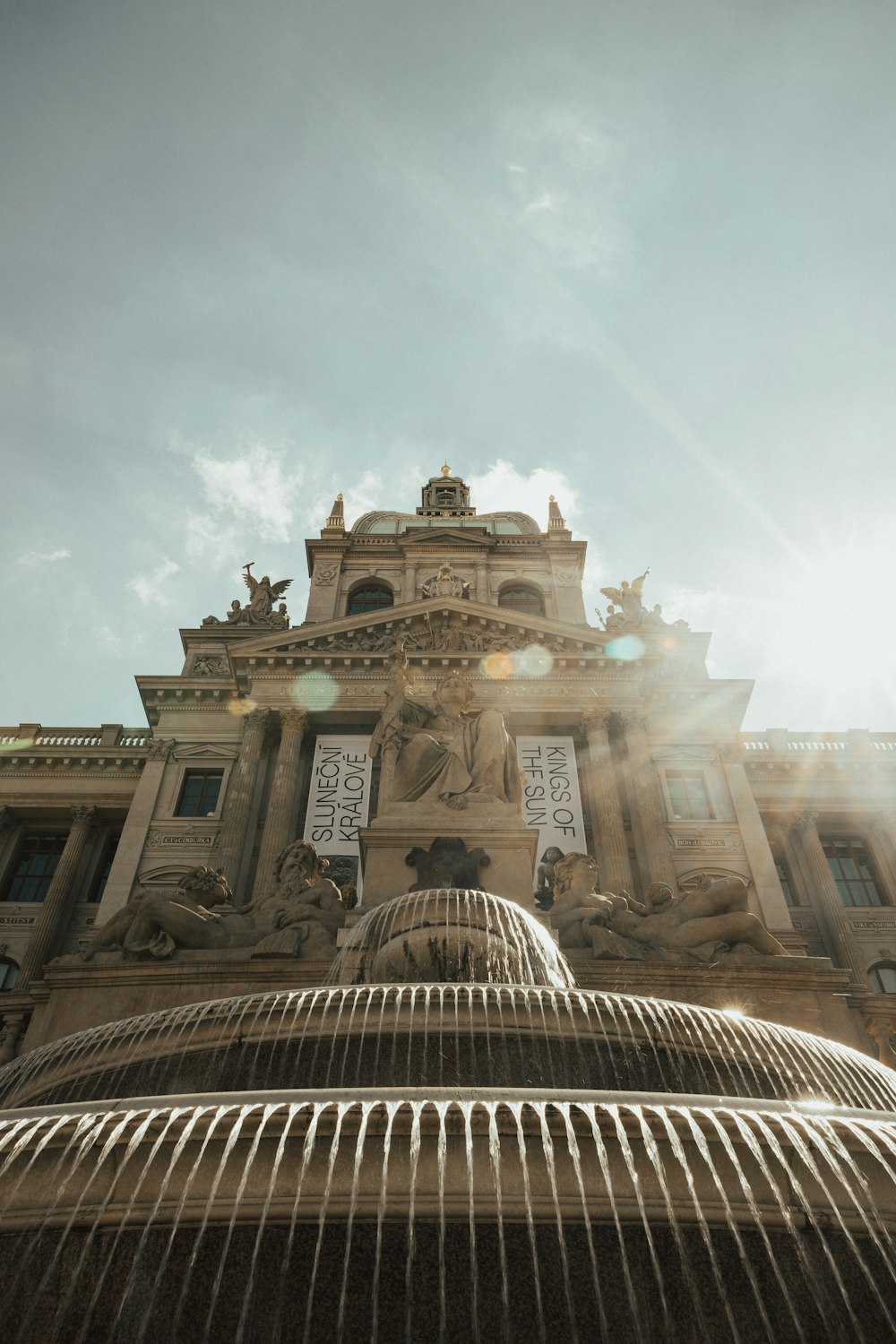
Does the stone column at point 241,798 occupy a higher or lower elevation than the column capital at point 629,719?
lower

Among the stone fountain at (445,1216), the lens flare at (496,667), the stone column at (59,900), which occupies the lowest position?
the stone fountain at (445,1216)

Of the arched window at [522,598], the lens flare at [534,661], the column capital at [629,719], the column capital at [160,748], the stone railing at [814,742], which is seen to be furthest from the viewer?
the arched window at [522,598]

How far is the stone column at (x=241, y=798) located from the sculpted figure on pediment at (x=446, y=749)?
17.3 meters

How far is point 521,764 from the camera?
28438 millimetres

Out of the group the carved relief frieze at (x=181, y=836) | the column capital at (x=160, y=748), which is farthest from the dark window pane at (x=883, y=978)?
the column capital at (x=160, y=748)

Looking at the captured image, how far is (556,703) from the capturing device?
31.6 metres

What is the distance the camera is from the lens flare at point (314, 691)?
3150cm

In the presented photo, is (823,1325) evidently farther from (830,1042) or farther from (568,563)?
(568,563)

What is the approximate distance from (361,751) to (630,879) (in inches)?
348

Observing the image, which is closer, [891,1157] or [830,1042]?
[891,1157]

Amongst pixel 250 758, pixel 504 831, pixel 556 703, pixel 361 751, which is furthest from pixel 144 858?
pixel 504 831

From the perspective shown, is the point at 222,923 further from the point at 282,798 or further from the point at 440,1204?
the point at 282,798

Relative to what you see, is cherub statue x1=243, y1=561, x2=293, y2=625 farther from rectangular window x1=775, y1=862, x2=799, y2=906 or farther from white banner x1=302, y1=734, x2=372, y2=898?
rectangular window x1=775, y1=862, x2=799, y2=906

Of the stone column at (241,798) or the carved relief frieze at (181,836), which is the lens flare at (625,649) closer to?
the stone column at (241,798)
